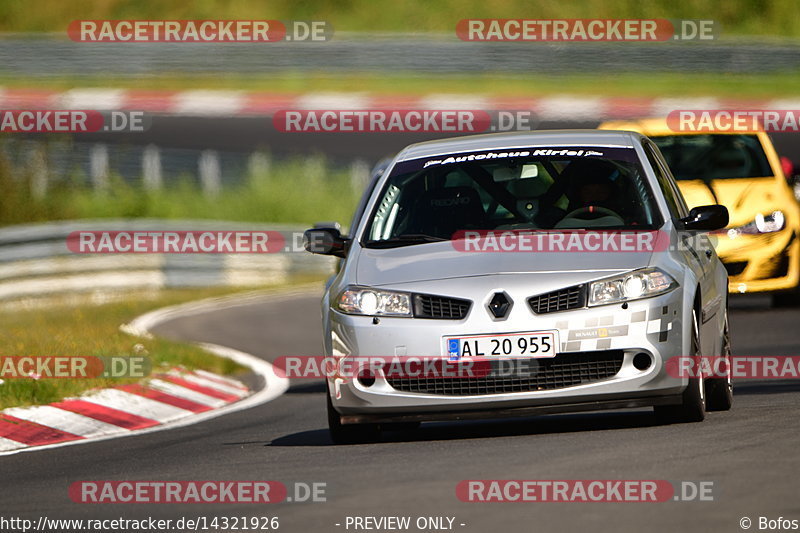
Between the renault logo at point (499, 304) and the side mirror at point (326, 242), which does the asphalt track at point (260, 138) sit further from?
the renault logo at point (499, 304)

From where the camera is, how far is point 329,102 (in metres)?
30.1

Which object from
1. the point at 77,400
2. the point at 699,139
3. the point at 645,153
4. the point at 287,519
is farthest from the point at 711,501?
the point at 699,139

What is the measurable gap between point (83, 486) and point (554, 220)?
280cm

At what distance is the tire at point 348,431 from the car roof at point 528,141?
166 cm

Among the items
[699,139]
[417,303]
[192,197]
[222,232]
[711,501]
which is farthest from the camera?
[192,197]

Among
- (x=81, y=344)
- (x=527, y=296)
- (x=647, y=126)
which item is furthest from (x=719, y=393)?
(x=647, y=126)

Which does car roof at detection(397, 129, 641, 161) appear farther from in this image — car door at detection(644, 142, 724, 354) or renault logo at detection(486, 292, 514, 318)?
renault logo at detection(486, 292, 514, 318)

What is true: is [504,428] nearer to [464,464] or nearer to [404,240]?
[404,240]

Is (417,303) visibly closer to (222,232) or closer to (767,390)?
(767,390)

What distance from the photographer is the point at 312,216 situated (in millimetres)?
24969

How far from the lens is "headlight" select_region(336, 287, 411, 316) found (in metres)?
8.09

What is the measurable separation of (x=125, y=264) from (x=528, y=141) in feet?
38.6

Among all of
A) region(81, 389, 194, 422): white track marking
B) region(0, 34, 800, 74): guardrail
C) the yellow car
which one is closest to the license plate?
region(81, 389, 194, 422): white track marking

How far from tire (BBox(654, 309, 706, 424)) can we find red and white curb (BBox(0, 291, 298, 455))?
3.36 meters
